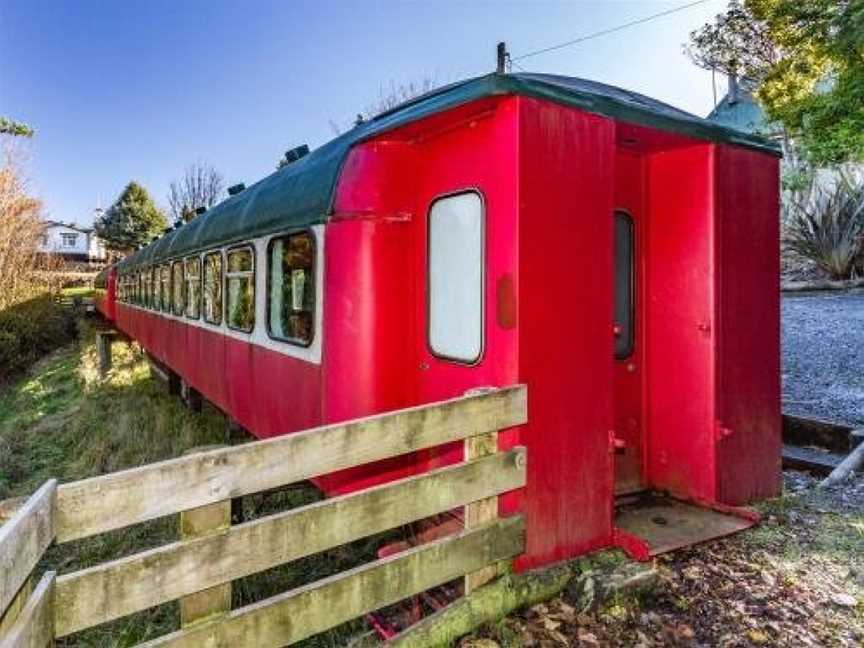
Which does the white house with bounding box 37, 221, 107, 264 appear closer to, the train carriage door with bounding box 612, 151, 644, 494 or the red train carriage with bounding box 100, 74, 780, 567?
the red train carriage with bounding box 100, 74, 780, 567

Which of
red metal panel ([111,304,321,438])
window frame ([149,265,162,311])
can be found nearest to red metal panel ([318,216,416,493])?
red metal panel ([111,304,321,438])

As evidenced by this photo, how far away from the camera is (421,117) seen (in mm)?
3389

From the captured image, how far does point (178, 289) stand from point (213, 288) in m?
2.85

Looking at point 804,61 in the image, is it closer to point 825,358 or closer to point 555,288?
point 825,358

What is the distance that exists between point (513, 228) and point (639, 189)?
1760 mm

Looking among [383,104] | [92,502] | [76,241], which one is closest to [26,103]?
[383,104]

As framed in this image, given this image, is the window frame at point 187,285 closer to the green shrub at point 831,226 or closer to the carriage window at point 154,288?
the carriage window at point 154,288

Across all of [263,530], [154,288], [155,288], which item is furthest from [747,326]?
[154,288]

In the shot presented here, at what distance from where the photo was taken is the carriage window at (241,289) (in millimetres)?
5750

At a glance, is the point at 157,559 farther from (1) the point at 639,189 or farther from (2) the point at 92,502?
(1) the point at 639,189

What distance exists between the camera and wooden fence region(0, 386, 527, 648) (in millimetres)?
1869

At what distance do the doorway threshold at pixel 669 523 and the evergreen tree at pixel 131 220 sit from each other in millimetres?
54270

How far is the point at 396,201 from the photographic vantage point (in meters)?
3.87

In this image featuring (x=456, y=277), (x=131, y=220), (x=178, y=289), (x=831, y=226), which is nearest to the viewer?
(x=456, y=277)
